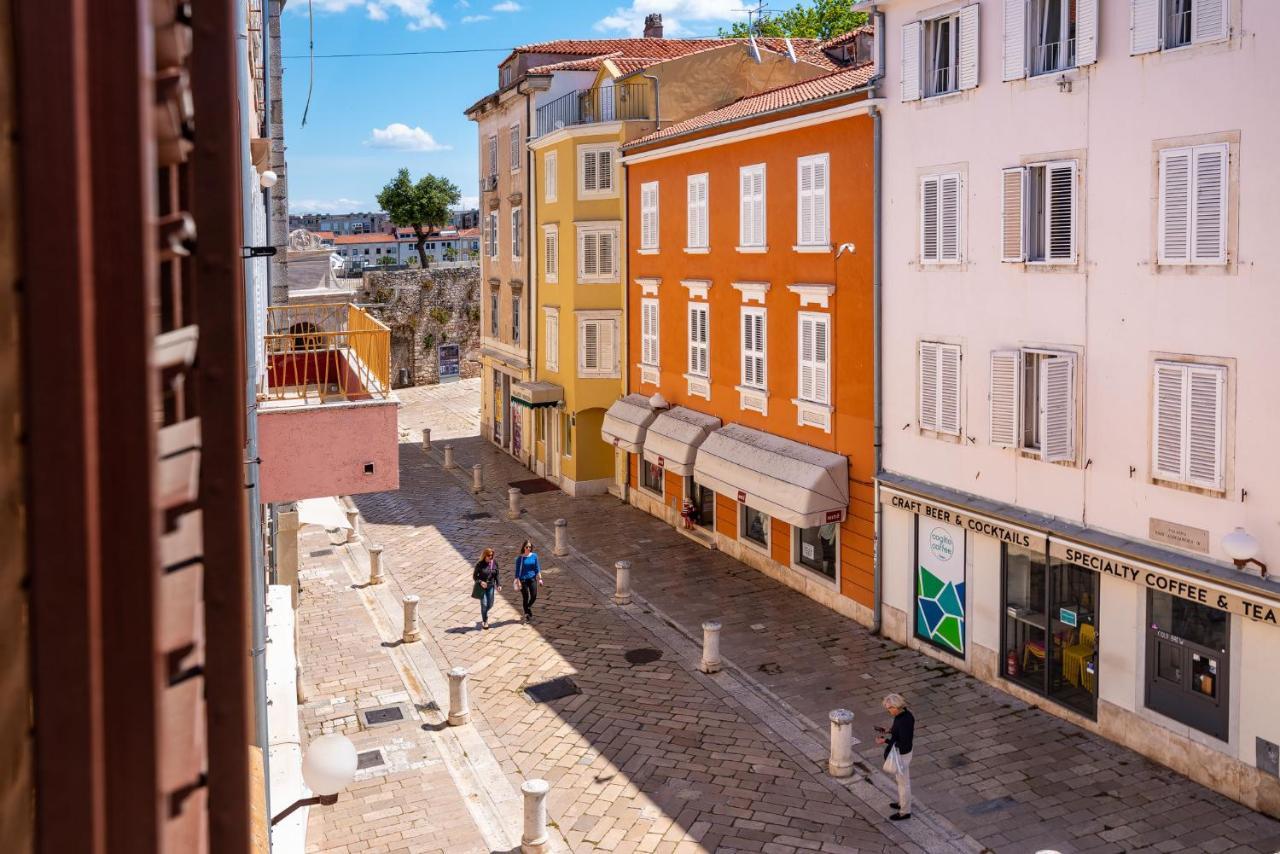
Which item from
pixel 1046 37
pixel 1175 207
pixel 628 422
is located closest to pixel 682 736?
pixel 1175 207

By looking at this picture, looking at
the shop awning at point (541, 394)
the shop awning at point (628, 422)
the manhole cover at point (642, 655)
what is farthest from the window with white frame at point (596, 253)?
the manhole cover at point (642, 655)

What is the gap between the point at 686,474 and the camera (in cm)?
2452

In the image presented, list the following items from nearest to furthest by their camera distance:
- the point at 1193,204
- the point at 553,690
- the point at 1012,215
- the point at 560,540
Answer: the point at 1193,204 → the point at 1012,215 → the point at 553,690 → the point at 560,540

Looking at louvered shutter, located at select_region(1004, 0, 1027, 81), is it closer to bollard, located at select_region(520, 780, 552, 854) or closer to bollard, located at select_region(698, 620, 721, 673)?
bollard, located at select_region(698, 620, 721, 673)

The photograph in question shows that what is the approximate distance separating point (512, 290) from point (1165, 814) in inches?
1062

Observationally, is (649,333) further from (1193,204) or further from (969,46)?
(1193,204)

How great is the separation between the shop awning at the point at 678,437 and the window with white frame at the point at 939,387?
24.1ft

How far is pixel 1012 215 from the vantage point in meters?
15.9

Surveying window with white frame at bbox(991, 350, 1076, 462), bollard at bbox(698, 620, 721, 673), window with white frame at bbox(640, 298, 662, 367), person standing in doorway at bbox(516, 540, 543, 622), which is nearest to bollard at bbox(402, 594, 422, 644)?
person standing in doorway at bbox(516, 540, 543, 622)

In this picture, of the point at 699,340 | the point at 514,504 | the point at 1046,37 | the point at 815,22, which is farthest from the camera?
the point at 815,22

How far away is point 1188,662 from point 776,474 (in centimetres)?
854

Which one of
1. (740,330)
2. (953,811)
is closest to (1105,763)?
(953,811)

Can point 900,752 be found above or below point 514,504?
below

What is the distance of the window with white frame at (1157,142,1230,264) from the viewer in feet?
42.3
